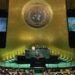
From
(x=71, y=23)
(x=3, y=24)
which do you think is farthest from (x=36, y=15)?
(x=71, y=23)

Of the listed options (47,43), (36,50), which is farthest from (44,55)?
(47,43)

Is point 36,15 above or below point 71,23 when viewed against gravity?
above

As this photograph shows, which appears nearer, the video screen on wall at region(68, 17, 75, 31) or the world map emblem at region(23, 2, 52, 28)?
the world map emblem at region(23, 2, 52, 28)

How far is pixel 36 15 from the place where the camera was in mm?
10109

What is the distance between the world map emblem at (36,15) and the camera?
10.1 meters

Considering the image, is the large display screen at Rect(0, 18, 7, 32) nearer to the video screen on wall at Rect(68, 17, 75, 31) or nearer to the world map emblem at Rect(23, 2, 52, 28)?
the world map emblem at Rect(23, 2, 52, 28)

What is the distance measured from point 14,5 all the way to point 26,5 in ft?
2.42

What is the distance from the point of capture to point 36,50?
27.6ft

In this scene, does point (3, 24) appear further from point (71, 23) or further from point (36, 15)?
point (71, 23)

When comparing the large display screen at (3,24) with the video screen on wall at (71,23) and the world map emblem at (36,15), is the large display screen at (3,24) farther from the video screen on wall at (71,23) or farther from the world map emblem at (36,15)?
the video screen on wall at (71,23)

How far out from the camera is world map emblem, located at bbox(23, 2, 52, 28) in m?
10.1

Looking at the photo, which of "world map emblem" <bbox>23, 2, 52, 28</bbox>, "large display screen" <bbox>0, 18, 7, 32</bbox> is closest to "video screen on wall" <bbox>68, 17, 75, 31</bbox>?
"world map emblem" <bbox>23, 2, 52, 28</bbox>

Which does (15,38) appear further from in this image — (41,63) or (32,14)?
(41,63)

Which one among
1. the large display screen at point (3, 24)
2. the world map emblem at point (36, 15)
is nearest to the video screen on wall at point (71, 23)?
the world map emblem at point (36, 15)
